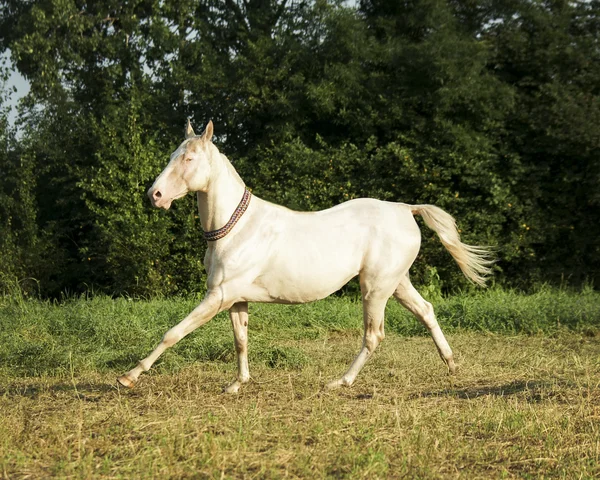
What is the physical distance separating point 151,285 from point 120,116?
3056mm

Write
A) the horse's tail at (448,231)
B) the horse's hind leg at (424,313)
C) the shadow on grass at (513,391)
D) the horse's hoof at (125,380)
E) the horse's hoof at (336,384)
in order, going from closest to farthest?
the horse's hoof at (125,380) < the shadow on grass at (513,391) < the horse's hoof at (336,384) < the horse's hind leg at (424,313) < the horse's tail at (448,231)

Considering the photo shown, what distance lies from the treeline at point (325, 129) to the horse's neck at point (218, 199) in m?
6.38

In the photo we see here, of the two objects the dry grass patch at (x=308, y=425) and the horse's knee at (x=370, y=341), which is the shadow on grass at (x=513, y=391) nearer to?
the dry grass patch at (x=308, y=425)

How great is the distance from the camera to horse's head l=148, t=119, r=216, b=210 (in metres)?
5.12

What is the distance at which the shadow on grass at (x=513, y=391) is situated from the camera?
5242 mm

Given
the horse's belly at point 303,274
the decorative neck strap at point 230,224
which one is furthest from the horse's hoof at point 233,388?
the decorative neck strap at point 230,224

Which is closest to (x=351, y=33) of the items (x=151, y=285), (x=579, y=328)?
(x=151, y=285)

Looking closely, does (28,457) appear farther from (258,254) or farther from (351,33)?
(351,33)

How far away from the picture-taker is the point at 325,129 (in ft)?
44.1

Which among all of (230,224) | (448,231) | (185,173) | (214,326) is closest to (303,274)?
(230,224)

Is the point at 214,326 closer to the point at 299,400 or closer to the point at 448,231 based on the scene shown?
the point at 448,231

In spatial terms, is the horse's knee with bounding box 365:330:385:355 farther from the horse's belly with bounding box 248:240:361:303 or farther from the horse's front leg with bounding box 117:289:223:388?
the horse's front leg with bounding box 117:289:223:388

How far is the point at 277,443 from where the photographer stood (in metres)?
3.83

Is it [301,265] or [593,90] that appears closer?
[301,265]
